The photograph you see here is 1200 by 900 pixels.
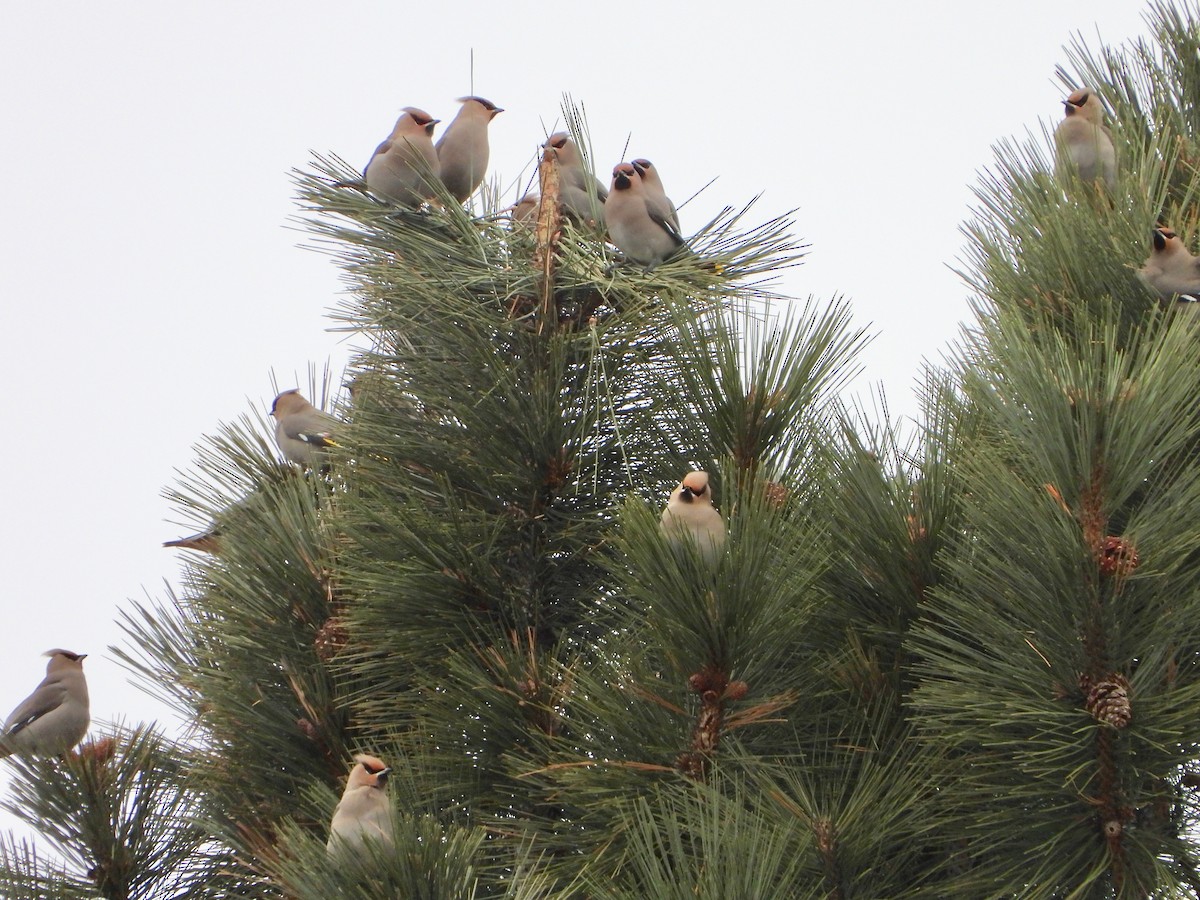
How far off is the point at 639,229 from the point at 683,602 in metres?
1.65

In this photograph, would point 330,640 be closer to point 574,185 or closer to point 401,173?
point 401,173

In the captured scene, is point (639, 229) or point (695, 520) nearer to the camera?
point (695, 520)

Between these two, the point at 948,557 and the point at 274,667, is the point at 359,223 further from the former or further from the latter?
the point at 948,557

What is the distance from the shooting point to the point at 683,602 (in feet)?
9.98

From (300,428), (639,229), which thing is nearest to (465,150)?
(300,428)

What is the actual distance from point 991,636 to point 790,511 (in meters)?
0.72

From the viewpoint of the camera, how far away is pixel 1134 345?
11.4 ft

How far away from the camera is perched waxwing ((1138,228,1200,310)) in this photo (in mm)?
3865

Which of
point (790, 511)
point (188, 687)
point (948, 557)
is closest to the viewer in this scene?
point (948, 557)

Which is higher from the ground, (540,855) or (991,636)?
(991,636)

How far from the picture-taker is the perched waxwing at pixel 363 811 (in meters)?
2.85

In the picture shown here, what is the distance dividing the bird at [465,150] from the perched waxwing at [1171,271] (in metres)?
2.23

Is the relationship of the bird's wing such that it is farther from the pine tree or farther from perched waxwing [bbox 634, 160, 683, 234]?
perched waxwing [bbox 634, 160, 683, 234]

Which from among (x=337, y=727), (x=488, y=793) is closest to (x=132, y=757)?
(x=337, y=727)
